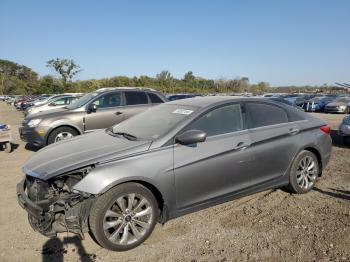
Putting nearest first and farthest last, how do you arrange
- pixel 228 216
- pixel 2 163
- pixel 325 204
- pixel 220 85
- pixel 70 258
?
pixel 70 258 < pixel 228 216 < pixel 325 204 < pixel 2 163 < pixel 220 85

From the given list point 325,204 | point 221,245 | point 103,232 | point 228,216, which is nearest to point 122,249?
point 103,232

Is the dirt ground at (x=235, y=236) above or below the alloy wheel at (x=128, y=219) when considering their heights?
below

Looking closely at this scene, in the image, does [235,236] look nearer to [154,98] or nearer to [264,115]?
[264,115]

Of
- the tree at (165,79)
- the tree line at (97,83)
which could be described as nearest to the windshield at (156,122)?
the tree line at (97,83)

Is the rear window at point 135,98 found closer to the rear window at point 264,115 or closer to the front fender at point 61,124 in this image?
the front fender at point 61,124

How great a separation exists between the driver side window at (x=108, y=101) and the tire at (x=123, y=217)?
18.8 ft

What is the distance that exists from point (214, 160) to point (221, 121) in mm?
603

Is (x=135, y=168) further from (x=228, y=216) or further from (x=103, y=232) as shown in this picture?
(x=228, y=216)

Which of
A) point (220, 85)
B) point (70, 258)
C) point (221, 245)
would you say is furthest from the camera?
point (220, 85)

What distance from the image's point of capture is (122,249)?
3572 millimetres

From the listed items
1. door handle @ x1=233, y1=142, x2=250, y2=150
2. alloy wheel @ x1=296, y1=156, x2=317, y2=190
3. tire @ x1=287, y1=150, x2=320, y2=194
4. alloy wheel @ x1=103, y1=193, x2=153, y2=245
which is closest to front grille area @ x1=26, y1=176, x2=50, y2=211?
alloy wheel @ x1=103, y1=193, x2=153, y2=245

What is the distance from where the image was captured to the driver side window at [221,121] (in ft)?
14.0

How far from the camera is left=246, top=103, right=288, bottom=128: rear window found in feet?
15.7

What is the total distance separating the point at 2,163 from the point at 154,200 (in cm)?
545
